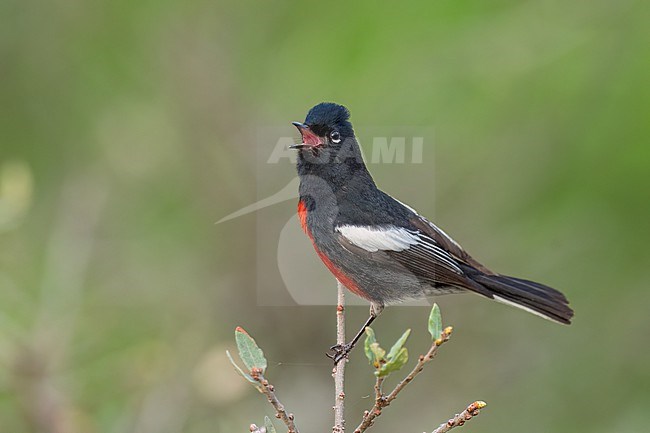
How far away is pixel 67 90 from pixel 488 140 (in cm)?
324

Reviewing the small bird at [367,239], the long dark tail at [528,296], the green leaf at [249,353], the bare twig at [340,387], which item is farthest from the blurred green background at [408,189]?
the green leaf at [249,353]

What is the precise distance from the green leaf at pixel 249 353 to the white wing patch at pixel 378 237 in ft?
4.56

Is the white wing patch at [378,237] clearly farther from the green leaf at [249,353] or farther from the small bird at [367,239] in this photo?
the green leaf at [249,353]

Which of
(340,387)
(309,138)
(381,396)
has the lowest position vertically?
(340,387)

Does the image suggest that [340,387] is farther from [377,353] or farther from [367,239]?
[367,239]

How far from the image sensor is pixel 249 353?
2.35 m

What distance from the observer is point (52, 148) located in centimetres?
705

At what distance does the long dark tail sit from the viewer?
11.4 ft

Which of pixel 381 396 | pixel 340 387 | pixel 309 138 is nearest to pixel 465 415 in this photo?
pixel 381 396

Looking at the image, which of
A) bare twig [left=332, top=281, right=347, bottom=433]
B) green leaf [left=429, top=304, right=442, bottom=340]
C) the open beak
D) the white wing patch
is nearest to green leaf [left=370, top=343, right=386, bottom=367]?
green leaf [left=429, top=304, right=442, bottom=340]

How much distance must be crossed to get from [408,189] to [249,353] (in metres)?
3.26

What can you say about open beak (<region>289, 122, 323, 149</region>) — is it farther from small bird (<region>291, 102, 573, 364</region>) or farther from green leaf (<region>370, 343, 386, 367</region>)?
green leaf (<region>370, 343, 386, 367</region>)

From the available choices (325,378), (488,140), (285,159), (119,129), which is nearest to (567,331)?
(488,140)

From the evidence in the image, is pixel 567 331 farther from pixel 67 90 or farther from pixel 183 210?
pixel 67 90
